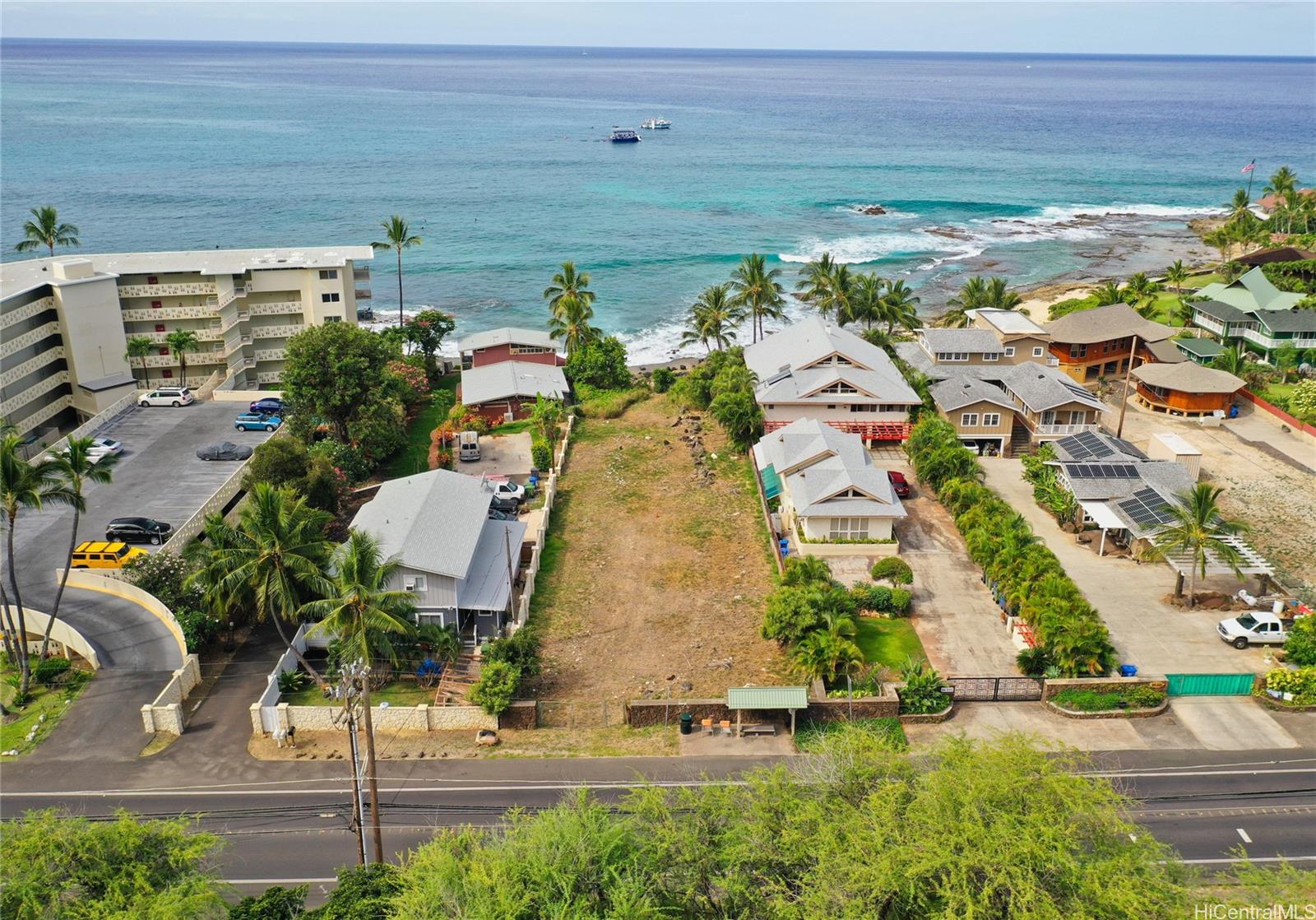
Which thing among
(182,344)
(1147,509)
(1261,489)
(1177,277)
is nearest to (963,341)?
(1261,489)

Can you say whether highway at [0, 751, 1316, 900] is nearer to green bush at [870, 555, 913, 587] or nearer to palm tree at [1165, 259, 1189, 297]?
green bush at [870, 555, 913, 587]

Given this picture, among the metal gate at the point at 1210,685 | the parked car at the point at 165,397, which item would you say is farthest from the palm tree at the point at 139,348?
the metal gate at the point at 1210,685

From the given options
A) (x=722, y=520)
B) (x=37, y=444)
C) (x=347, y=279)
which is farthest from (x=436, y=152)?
(x=722, y=520)

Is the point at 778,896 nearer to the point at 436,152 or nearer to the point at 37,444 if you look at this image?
the point at 37,444

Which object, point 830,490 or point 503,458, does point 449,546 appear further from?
point 503,458

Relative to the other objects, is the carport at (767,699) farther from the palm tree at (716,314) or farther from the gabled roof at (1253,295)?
the gabled roof at (1253,295)

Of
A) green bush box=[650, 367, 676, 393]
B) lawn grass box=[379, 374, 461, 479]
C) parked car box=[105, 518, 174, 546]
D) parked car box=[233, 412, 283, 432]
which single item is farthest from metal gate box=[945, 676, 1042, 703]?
parked car box=[233, 412, 283, 432]

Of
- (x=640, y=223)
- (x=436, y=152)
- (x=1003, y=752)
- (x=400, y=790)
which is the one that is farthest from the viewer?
(x=436, y=152)
